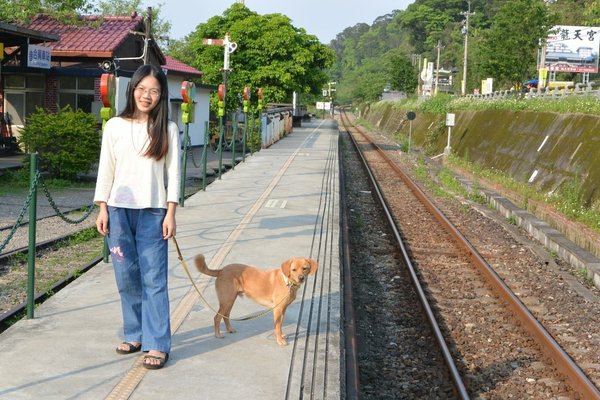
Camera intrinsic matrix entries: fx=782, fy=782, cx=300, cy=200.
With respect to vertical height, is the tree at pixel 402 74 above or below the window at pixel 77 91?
above

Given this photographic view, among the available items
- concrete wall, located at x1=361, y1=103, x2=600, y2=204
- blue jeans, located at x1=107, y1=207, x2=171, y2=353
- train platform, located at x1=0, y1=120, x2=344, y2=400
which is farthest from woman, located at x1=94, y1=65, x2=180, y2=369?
concrete wall, located at x1=361, y1=103, x2=600, y2=204

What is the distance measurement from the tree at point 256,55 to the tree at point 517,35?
11606 mm

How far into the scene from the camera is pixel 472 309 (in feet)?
29.6

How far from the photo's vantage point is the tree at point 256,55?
40.9 m

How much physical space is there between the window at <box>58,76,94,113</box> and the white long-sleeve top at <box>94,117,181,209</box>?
20612 mm

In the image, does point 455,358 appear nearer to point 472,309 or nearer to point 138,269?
point 472,309

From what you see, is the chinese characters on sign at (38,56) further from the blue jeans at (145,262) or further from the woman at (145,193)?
the blue jeans at (145,262)

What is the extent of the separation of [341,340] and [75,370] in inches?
89.0

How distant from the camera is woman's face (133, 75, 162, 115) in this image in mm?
5066

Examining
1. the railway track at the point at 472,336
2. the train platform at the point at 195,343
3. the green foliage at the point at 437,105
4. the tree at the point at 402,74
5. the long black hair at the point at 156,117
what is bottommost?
the railway track at the point at 472,336

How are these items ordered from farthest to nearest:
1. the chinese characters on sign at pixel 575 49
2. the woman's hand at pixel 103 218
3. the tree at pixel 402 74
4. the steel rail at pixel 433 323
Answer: the tree at pixel 402 74, the chinese characters on sign at pixel 575 49, the steel rail at pixel 433 323, the woman's hand at pixel 103 218

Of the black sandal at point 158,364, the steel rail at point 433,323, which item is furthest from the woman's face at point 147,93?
the steel rail at point 433,323

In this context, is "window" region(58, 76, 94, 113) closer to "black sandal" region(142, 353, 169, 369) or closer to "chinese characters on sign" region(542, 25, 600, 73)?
"black sandal" region(142, 353, 169, 369)

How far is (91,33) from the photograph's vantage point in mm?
26516
